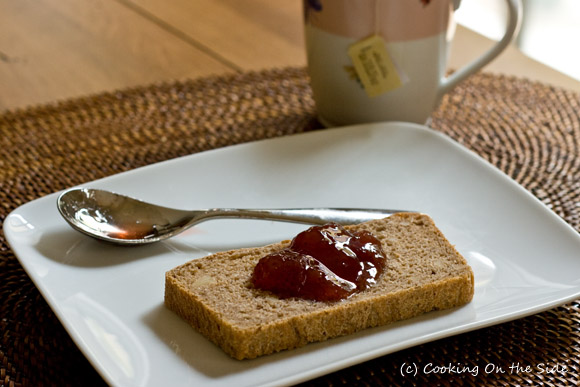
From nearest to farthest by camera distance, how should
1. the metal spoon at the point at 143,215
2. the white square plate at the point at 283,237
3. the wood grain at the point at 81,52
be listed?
the white square plate at the point at 283,237 < the metal spoon at the point at 143,215 < the wood grain at the point at 81,52

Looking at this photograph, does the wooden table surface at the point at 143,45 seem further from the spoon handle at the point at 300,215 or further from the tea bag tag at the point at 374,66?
the spoon handle at the point at 300,215

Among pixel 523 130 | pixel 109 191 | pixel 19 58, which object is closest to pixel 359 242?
pixel 109 191

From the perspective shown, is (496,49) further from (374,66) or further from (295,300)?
(295,300)

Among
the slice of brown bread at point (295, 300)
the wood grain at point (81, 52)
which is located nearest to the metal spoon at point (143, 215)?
the slice of brown bread at point (295, 300)

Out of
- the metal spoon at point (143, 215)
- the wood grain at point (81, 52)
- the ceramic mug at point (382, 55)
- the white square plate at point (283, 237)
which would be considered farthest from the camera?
the wood grain at point (81, 52)

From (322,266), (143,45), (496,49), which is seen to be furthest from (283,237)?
(143,45)
